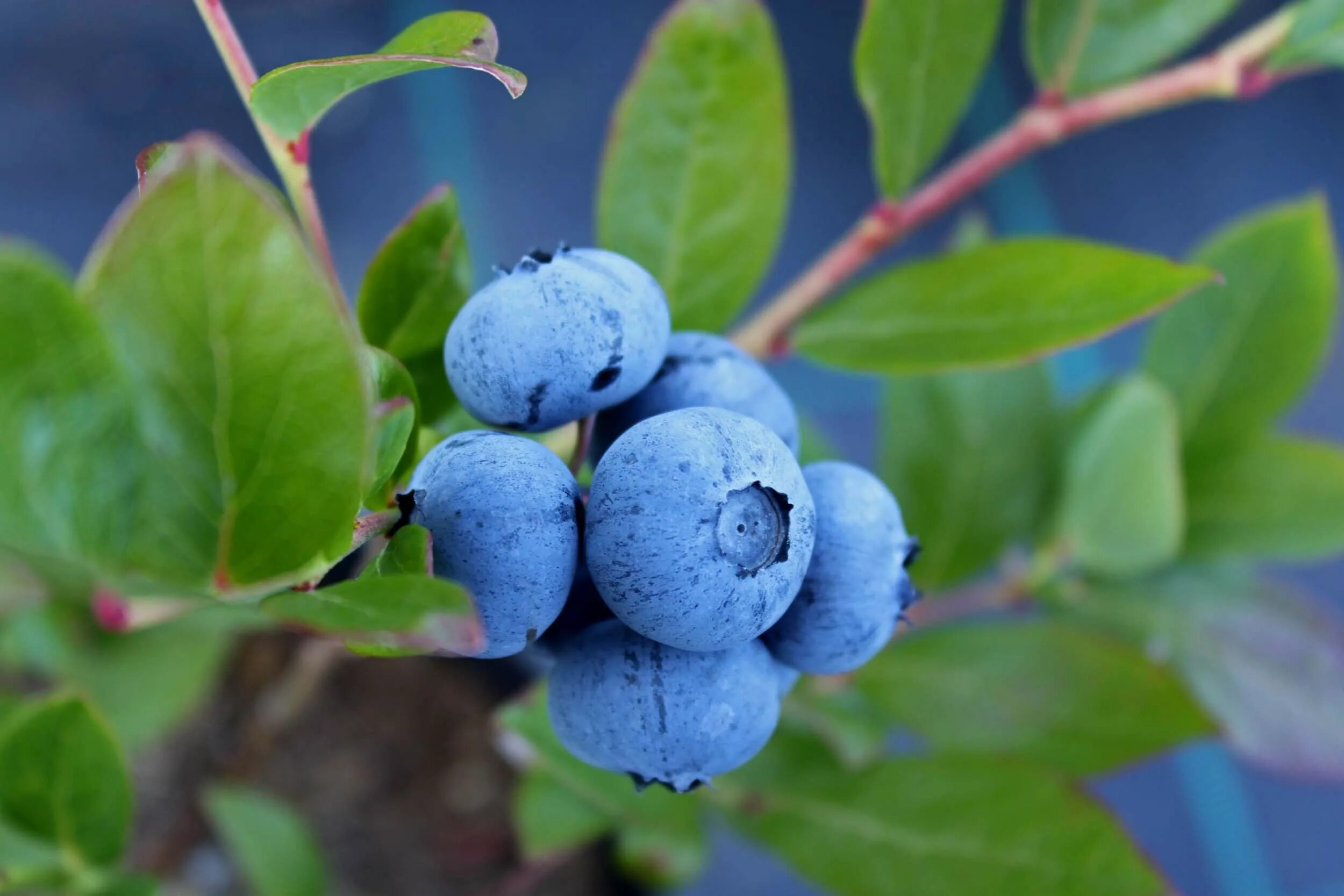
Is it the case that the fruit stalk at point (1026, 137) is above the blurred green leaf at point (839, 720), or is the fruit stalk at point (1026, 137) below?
above

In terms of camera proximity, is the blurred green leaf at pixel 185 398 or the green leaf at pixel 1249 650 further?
the green leaf at pixel 1249 650

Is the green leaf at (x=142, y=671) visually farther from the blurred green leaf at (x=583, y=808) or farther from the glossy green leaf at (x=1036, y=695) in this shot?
Result: the glossy green leaf at (x=1036, y=695)

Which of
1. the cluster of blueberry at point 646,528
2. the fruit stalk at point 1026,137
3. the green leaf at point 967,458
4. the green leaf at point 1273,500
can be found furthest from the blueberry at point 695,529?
the green leaf at point 1273,500

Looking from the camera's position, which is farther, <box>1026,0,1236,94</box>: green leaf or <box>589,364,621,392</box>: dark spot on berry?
<box>1026,0,1236,94</box>: green leaf

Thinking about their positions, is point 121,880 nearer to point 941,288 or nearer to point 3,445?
point 3,445

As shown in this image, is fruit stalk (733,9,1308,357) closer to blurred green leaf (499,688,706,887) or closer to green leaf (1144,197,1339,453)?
green leaf (1144,197,1339,453)

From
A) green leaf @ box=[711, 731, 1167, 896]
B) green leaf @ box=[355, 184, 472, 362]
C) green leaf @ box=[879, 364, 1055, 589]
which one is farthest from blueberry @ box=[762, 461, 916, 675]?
green leaf @ box=[879, 364, 1055, 589]

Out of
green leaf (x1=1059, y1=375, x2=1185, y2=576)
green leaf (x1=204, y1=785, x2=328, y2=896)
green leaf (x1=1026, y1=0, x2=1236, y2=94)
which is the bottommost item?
green leaf (x1=204, y1=785, x2=328, y2=896)

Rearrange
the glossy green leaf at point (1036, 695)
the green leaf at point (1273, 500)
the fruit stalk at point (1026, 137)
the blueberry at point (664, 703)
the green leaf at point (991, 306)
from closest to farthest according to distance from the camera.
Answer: the blueberry at point (664, 703), the green leaf at point (991, 306), the fruit stalk at point (1026, 137), the glossy green leaf at point (1036, 695), the green leaf at point (1273, 500)
